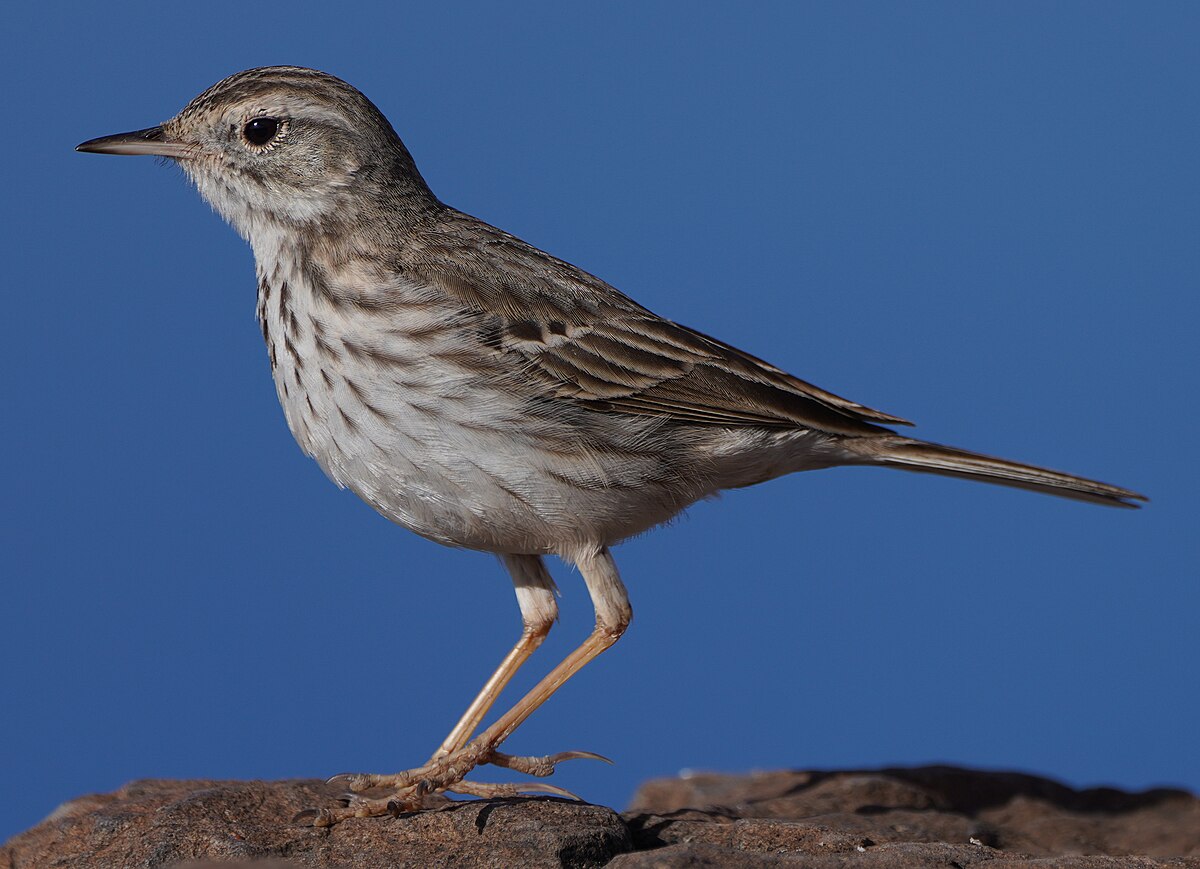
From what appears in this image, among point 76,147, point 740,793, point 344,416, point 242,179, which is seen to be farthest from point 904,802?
point 76,147

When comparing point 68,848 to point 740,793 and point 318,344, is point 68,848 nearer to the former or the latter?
point 318,344

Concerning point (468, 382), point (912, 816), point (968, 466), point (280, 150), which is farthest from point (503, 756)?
point (280, 150)

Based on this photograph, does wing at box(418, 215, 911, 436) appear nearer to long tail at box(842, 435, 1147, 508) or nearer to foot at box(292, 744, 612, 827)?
long tail at box(842, 435, 1147, 508)

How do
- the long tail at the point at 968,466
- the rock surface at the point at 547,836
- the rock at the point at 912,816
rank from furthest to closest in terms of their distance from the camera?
the long tail at the point at 968,466
the rock at the point at 912,816
the rock surface at the point at 547,836

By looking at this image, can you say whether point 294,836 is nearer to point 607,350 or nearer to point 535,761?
point 535,761

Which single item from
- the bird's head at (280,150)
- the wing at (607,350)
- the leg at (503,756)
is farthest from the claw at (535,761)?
the bird's head at (280,150)

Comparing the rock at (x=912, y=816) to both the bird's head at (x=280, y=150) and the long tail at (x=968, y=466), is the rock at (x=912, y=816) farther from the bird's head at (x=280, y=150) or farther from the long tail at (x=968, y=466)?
the bird's head at (x=280, y=150)

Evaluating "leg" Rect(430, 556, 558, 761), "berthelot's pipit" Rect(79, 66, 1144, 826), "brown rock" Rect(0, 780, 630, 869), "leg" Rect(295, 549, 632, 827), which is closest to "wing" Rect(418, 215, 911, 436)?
"berthelot's pipit" Rect(79, 66, 1144, 826)

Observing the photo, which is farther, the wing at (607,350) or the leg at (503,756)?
the wing at (607,350)
